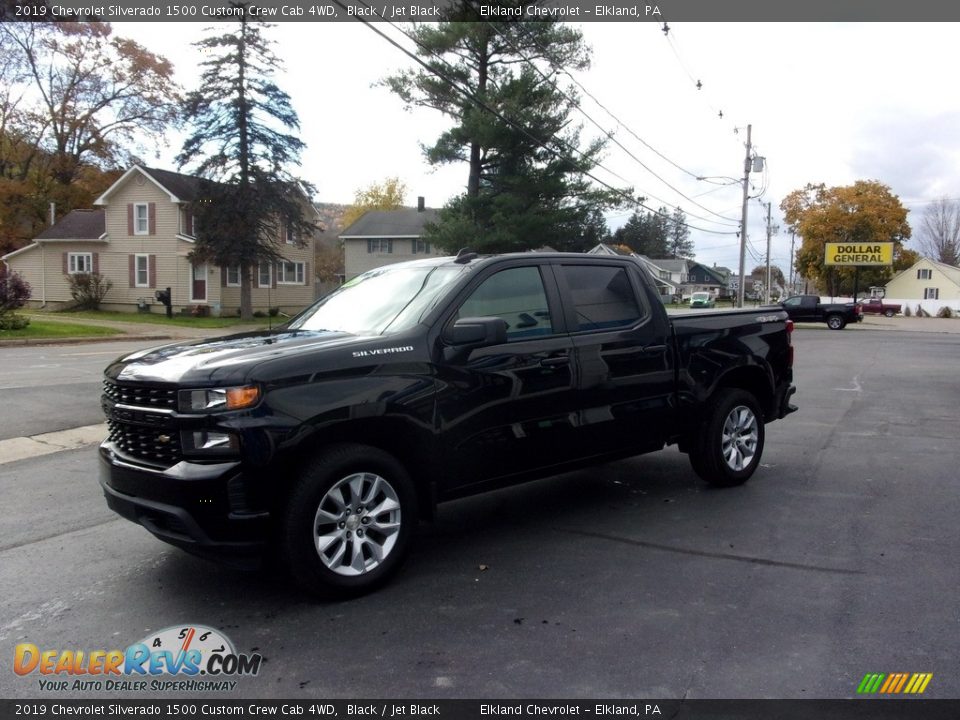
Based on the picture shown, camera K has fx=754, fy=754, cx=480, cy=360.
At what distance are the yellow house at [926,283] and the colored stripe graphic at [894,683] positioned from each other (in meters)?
82.6

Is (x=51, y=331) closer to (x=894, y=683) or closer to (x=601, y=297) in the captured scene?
(x=601, y=297)

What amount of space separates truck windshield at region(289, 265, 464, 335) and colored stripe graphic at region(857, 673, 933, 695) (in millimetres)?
2942

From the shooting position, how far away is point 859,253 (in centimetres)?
5950

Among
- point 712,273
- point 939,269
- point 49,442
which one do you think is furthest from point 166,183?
point 712,273

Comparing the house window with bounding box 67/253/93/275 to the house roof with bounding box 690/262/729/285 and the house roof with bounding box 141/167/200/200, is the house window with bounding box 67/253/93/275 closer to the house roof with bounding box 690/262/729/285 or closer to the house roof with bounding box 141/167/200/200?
the house roof with bounding box 141/167/200/200

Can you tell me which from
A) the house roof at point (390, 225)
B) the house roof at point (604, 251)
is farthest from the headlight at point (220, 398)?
the house roof at point (390, 225)

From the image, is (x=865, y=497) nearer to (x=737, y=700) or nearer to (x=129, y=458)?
(x=737, y=700)

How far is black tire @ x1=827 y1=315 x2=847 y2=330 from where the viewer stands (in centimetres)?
3906

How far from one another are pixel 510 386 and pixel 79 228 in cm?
4244

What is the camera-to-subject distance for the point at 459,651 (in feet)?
11.7

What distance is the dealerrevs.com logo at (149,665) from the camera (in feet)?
10.9

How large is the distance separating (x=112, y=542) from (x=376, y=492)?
2.19 m

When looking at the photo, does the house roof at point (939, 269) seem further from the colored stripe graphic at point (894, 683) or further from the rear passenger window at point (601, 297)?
the colored stripe graphic at point (894, 683)

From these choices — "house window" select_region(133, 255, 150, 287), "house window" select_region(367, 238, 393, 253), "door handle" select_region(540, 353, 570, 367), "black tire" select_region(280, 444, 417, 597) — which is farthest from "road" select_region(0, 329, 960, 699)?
"house window" select_region(367, 238, 393, 253)
